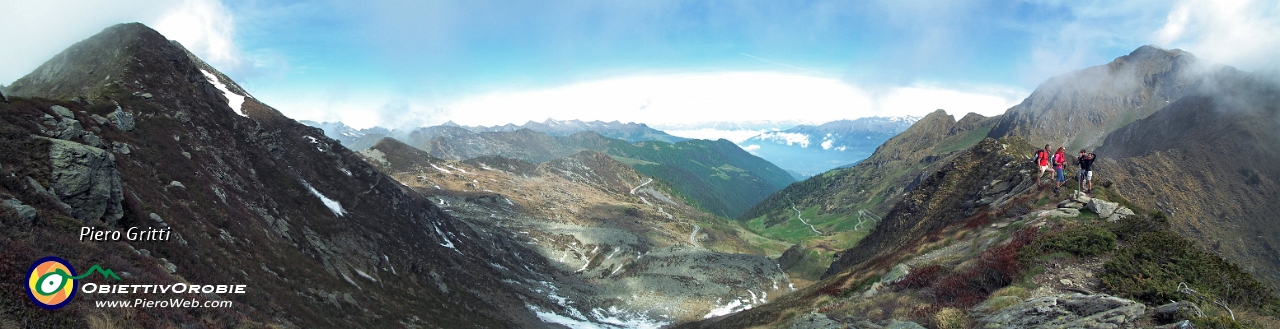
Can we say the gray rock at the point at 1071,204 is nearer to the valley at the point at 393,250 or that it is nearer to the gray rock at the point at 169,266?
the valley at the point at 393,250

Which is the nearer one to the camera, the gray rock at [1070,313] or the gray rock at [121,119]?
the gray rock at [1070,313]

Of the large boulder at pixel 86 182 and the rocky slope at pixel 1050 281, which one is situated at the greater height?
the large boulder at pixel 86 182

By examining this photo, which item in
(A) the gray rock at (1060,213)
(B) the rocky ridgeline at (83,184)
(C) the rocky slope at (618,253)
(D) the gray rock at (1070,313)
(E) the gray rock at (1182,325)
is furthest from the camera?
(C) the rocky slope at (618,253)

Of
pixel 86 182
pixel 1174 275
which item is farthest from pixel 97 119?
pixel 1174 275

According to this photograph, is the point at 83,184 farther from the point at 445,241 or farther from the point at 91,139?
Result: the point at 445,241

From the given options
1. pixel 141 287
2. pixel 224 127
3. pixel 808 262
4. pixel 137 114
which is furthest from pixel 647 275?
pixel 141 287

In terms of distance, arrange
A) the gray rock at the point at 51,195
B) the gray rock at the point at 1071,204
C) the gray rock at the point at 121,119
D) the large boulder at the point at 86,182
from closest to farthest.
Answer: the gray rock at the point at 51,195 → the large boulder at the point at 86,182 → the gray rock at the point at 1071,204 → the gray rock at the point at 121,119

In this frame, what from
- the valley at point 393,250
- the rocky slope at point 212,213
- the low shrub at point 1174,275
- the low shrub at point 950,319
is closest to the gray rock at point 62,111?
the rocky slope at point 212,213
